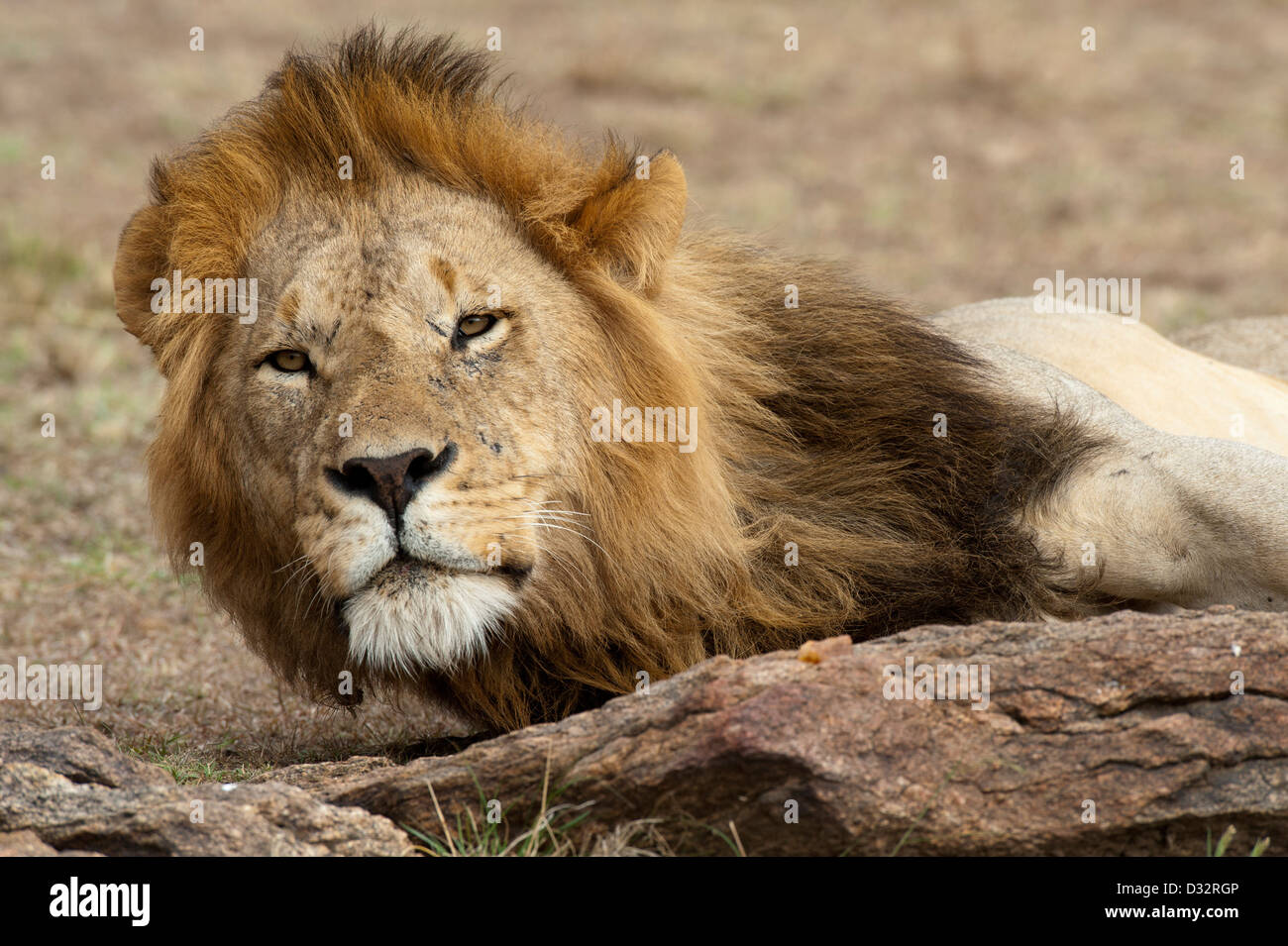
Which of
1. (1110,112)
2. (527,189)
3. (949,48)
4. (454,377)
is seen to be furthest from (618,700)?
(949,48)

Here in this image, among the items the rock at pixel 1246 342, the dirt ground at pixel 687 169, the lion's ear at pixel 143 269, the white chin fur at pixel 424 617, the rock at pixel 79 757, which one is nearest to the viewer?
Result: the rock at pixel 79 757

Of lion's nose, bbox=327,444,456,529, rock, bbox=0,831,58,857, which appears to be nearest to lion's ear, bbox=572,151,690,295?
lion's nose, bbox=327,444,456,529

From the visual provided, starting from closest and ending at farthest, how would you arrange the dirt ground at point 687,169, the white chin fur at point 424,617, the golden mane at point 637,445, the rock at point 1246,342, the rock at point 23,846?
the rock at point 23,846
the white chin fur at point 424,617
the golden mane at point 637,445
the dirt ground at point 687,169
the rock at point 1246,342

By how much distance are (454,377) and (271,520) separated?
2.32 feet

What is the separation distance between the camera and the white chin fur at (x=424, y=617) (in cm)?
354

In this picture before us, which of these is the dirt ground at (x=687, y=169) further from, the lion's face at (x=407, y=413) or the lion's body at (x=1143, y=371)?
the lion's body at (x=1143, y=371)

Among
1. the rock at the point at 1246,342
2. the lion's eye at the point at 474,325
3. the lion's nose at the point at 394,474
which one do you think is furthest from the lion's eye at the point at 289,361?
the rock at the point at 1246,342

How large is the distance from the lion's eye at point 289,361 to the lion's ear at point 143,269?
1.52ft

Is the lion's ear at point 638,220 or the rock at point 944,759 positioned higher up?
the lion's ear at point 638,220

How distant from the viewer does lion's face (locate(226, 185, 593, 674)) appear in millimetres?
3531

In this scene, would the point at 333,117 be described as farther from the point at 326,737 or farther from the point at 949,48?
the point at 949,48

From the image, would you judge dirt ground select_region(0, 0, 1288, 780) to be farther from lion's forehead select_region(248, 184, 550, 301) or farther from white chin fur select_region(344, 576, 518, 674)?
lion's forehead select_region(248, 184, 550, 301)

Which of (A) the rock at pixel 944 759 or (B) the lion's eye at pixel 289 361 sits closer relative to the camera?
(A) the rock at pixel 944 759

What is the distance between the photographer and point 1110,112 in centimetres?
1719
